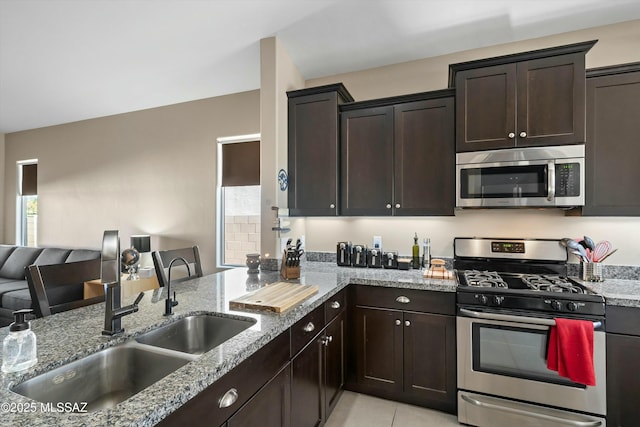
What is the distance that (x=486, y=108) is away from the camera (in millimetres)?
2215

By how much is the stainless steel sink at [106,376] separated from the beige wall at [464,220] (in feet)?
6.19

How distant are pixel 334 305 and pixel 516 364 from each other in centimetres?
116

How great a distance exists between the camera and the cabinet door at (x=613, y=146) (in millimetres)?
1972

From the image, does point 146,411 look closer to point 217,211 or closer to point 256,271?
point 256,271

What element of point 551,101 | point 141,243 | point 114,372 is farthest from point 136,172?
point 551,101

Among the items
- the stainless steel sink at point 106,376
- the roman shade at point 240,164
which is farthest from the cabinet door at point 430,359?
the roman shade at point 240,164

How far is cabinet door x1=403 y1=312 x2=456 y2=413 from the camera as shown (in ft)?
6.63

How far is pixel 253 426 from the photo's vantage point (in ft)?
3.69

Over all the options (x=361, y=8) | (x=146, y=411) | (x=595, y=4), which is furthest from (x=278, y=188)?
(x=595, y=4)

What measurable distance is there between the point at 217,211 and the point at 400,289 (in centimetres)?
245

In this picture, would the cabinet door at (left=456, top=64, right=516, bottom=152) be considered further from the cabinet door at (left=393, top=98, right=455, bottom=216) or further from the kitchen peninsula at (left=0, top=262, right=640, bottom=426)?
the kitchen peninsula at (left=0, top=262, right=640, bottom=426)

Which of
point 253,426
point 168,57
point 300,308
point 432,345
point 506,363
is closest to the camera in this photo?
point 253,426

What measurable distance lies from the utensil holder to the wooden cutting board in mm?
1857

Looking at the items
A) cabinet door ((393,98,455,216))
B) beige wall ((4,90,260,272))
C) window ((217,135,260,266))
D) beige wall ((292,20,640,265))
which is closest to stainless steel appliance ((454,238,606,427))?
beige wall ((292,20,640,265))
